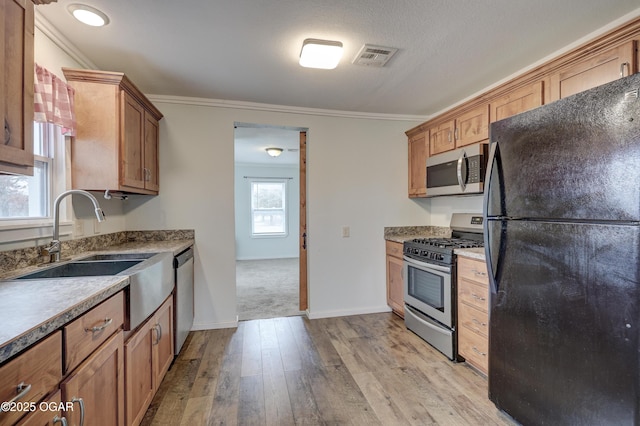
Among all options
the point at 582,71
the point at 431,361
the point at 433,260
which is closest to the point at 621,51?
the point at 582,71

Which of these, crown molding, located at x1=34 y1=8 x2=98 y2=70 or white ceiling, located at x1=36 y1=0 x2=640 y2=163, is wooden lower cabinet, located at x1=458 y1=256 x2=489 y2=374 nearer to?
white ceiling, located at x1=36 y1=0 x2=640 y2=163

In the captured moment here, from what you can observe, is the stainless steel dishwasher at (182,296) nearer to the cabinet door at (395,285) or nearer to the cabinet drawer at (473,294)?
the cabinet door at (395,285)

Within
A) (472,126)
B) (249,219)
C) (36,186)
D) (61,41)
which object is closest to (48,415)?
(36,186)

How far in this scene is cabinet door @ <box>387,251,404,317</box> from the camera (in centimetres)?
324

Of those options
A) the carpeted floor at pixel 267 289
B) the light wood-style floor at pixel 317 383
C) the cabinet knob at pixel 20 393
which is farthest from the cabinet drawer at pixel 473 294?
the cabinet knob at pixel 20 393

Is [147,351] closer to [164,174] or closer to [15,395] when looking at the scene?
[15,395]

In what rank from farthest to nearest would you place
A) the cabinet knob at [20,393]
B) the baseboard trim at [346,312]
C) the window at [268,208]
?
the window at [268,208] < the baseboard trim at [346,312] < the cabinet knob at [20,393]

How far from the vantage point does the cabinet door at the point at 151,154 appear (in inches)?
102

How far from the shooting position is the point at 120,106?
6.85 ft

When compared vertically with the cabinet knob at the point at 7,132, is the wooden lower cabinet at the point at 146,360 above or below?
below

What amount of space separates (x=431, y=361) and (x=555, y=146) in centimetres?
185

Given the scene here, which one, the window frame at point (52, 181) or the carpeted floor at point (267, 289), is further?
the carpeted floor at point (267, 289)

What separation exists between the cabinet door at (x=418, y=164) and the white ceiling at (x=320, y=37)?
63 cm

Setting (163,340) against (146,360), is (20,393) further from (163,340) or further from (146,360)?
(163,340)
